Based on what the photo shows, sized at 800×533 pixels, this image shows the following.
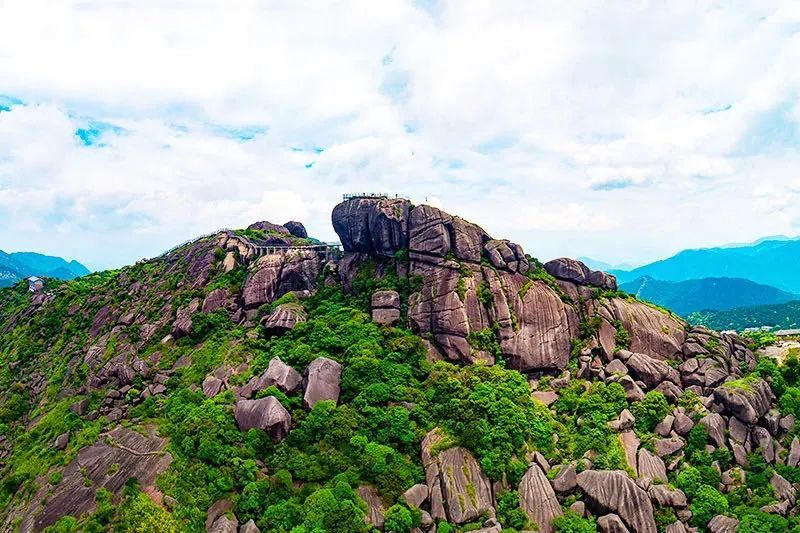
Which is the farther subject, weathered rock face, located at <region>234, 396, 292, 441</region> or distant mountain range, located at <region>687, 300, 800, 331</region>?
distant mountain range, located at <region>687, 300, 800, 331</region>

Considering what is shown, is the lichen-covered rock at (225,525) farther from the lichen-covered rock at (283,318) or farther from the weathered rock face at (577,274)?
the weathered rock face at (577,274)

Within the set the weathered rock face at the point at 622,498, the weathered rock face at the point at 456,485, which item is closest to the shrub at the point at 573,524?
the weathered rock face at the point at 622,498

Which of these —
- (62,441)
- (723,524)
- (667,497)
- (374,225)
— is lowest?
(723,524)

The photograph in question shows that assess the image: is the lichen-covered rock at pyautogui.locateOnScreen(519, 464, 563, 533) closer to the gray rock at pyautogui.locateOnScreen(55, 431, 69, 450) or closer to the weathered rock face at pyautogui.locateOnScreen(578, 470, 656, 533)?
the weathered rock face at pyautogui.locateOnScreen(578, 470, 656, 533)

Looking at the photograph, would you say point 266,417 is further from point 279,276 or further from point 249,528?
point 279,276

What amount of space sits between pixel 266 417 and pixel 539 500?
25153 mm

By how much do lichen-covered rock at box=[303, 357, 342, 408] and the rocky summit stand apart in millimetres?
233

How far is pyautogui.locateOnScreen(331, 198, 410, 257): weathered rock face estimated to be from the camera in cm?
6538

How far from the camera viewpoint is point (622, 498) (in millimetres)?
42031

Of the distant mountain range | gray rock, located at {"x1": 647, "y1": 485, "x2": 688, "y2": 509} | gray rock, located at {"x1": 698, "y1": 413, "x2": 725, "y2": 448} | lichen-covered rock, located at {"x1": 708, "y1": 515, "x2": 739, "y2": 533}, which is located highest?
the distant mountain range

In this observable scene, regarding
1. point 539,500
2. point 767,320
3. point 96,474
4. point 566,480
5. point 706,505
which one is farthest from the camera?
point 767,320

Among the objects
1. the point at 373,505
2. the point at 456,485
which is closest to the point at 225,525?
the point at 373,505

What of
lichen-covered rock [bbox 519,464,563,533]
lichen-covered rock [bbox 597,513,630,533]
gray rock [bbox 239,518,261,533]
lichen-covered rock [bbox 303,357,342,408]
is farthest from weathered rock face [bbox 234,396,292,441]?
lichen-covered rock [bbox 597,513,630,533]

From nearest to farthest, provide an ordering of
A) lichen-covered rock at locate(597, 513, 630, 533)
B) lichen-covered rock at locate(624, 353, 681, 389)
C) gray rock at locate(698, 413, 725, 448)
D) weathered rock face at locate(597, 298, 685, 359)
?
lichen-covered rock at locate(597, 513, 630, 533), gray rock at locate(698, 413, 725, 448), lichen-covered rock at locate(624, 353, 681, 389), weathered rock face at locate(597, 298, 685, 359)
